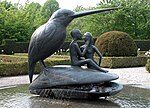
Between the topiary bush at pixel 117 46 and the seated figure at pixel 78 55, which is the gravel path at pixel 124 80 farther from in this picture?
the topiary bush at pixel 117 46

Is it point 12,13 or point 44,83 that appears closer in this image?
point 44,83

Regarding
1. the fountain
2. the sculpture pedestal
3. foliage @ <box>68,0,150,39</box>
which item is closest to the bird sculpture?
the fountain

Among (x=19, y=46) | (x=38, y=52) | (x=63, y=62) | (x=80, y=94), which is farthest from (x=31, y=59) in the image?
(x=19, y=46)

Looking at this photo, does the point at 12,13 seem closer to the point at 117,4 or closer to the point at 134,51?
the point at 117,4

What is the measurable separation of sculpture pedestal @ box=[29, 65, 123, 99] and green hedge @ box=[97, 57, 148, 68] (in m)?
12.3

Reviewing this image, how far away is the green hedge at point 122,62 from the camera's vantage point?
66.0 feet

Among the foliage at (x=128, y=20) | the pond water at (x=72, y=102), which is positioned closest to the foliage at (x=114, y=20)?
the foliage at (x=128, y=20)

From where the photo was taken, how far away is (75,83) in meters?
7.51

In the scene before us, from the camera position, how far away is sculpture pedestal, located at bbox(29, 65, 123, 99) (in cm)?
747

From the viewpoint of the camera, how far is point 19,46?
102 ft

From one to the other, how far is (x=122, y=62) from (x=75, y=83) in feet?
44.1

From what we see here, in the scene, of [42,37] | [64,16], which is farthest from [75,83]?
[64,16]

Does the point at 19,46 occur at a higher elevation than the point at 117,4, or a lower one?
lower

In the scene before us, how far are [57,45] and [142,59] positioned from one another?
48.1 feet
